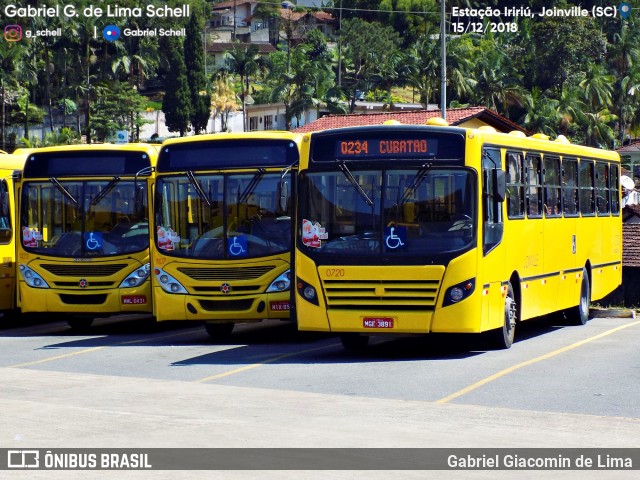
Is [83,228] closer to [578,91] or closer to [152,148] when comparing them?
[152,148]

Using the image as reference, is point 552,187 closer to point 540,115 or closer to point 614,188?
point 614,188

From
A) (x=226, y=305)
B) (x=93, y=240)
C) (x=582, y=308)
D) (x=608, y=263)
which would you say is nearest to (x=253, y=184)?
(x=226, y=305)

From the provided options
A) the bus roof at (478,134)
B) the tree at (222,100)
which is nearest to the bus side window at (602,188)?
the bus roof at (478,134)

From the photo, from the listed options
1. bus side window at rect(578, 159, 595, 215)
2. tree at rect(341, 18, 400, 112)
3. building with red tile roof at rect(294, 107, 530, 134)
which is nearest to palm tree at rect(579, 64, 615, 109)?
tree at rect(341, 18, 400, 112)

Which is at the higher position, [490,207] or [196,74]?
[196,74]

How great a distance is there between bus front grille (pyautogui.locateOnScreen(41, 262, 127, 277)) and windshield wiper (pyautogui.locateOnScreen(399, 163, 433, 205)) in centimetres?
647

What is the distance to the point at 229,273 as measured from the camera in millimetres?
19984

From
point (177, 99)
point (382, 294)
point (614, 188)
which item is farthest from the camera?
point (177, 99)

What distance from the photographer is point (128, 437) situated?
10.7 meters

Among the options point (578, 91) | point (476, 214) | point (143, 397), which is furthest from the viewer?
point (578, 91)

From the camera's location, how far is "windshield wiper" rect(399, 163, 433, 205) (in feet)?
56.2

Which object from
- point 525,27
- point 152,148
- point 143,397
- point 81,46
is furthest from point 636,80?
point 143,397

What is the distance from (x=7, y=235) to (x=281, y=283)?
6.31m

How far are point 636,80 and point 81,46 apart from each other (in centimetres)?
4324
